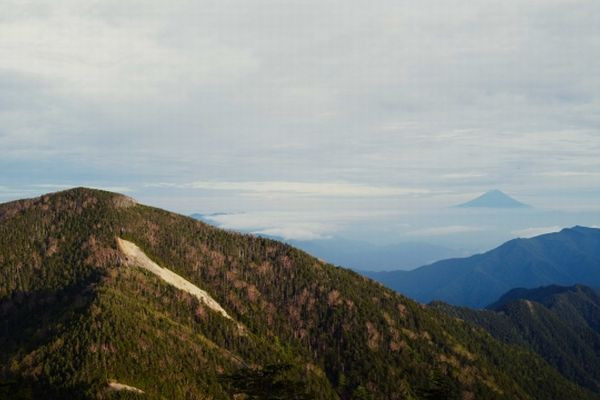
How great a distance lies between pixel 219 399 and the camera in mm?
120500

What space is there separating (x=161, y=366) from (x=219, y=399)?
50.6 feet

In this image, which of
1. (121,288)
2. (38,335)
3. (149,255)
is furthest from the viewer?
(149,255)

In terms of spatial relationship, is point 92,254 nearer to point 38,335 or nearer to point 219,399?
point 38,335

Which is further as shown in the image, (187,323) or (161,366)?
(187,323)

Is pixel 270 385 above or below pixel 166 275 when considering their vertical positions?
below

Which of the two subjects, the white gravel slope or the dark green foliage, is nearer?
the dark green foliage

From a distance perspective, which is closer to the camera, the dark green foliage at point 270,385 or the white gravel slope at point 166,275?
the dark green foliage at point 270,385

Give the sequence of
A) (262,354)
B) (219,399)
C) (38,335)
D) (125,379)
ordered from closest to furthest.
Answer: (125,379) → (219,399) → (38,335) → (262,354)

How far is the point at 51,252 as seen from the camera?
189m

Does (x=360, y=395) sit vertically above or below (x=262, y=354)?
below

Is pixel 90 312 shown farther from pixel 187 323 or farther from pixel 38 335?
pixel 187 323

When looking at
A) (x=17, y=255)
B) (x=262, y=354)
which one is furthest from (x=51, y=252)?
(x=262, y=354)

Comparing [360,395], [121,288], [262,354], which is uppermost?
[121,288]

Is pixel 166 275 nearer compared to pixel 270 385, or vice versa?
pixel 270 385
